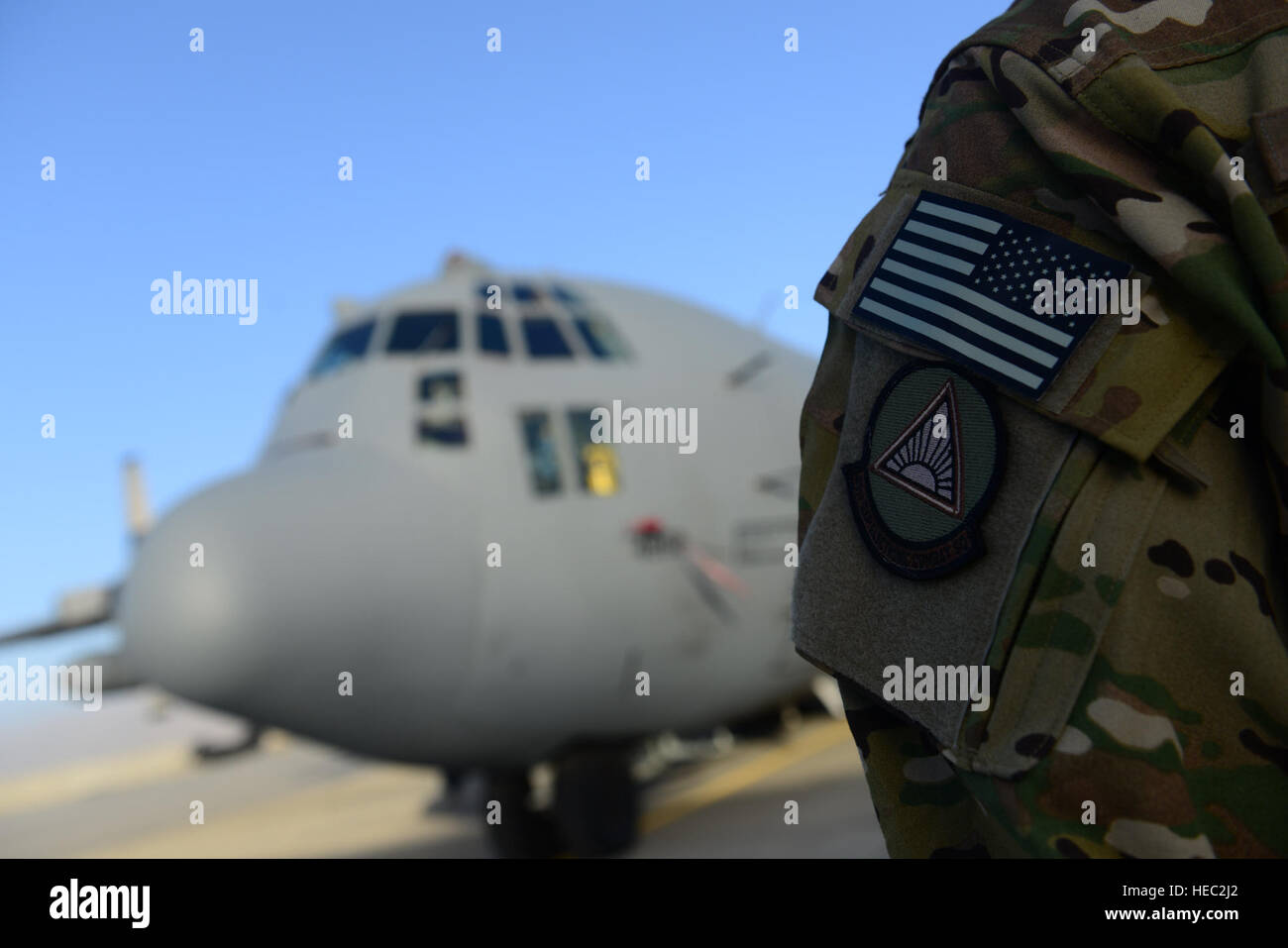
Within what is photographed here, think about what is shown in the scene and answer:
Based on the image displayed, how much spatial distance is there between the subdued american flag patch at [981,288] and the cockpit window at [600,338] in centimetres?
505

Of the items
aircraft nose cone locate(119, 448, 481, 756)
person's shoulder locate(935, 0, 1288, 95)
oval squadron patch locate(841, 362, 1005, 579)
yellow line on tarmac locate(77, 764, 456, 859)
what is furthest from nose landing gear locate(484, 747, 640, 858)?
person's shoulder locate(935, 0, 1288, 95)

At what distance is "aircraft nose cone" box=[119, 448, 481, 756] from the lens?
4.24 meters

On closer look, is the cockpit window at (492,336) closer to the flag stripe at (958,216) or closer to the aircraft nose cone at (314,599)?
the aircraft nose cone at (314,599)

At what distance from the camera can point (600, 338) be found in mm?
6156

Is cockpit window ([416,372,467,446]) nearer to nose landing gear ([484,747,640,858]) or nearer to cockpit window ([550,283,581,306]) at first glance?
cockpit window ([550,283,581,306])

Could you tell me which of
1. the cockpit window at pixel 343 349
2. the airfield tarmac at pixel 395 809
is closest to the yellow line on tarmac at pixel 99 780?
the airfield tarmac at pixel 395 809

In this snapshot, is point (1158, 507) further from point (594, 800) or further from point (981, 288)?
point (594, 800)

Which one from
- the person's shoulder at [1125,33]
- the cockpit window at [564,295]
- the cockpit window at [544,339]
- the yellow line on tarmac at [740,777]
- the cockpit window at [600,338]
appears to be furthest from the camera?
the yellow line on tarmac at [740,777]

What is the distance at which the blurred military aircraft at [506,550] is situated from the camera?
4.38 meters

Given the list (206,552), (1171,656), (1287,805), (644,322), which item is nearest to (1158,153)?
(1171,656)

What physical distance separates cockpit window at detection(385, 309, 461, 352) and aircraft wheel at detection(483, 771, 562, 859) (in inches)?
110

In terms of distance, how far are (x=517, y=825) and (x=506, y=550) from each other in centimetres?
Result: 252

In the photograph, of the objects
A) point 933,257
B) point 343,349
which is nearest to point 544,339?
point 343,349
